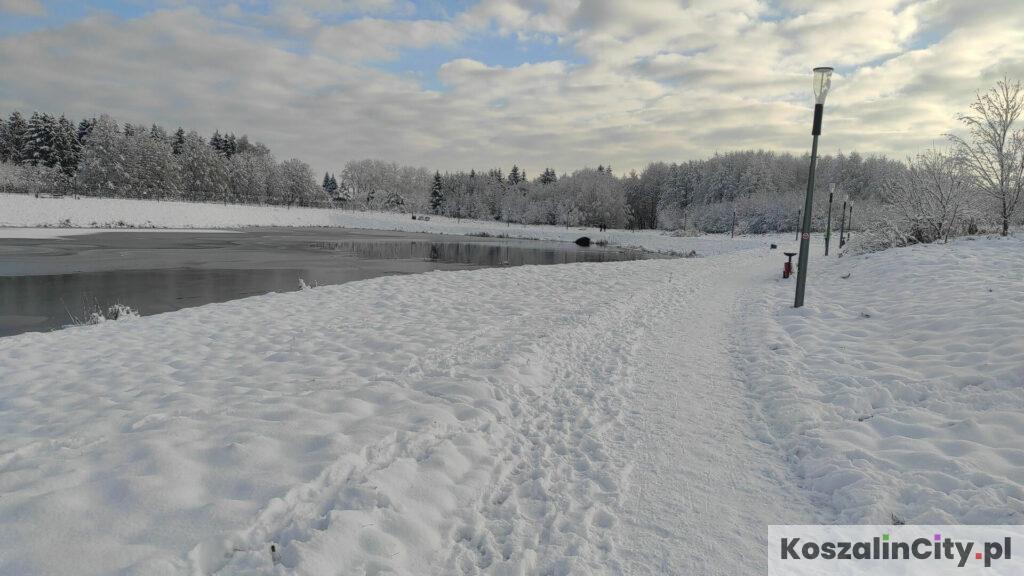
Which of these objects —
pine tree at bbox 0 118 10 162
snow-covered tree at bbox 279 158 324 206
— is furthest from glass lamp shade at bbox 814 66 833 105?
pine tree at bbox 0 118 10 162

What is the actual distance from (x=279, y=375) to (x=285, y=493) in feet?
12.1

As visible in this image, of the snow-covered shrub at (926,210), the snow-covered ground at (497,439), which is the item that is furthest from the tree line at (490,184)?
the snow-covered ground at (497,439)

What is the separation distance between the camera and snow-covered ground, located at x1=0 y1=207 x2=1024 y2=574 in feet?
10.2

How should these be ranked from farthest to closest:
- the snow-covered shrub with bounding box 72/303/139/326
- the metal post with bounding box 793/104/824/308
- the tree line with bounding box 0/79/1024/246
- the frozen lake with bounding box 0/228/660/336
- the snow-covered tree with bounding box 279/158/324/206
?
the snow-covered tree with bounding box 279/158/324/206, the tree line with bounding box 0/79/1024/246, the frozen lake with bounding box 0/228/660/336, the snow-covered shrub with bounding box 72/303/139/326, the metal post with bounding box 793/104/824/308

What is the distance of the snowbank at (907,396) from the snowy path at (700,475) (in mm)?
321

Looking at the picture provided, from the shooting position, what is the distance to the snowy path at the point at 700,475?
125 inches

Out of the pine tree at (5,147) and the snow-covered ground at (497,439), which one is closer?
the snow-covered ground at (497,439)

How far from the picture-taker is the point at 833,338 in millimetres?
8492

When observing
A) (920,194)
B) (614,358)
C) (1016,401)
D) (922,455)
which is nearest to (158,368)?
(614,358)

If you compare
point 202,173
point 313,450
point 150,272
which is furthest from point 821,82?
point 202,173

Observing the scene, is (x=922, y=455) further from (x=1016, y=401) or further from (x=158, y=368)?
(x=158, y=368)

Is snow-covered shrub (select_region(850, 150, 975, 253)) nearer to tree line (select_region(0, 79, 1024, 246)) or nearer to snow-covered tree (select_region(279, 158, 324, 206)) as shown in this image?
tree line (select_region(0, 79, 1024, 246))

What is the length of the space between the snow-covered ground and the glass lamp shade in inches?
179

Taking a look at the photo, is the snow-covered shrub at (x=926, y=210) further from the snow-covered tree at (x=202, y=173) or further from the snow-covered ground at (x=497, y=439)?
the snow-covered tree at (x=202, y=173)
